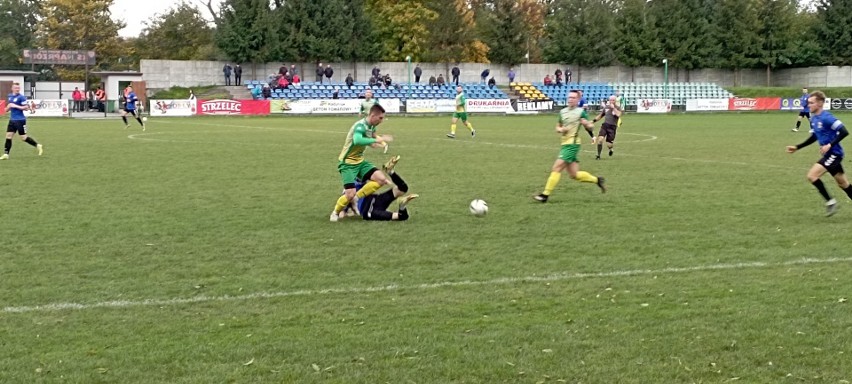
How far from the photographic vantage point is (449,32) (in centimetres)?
7069

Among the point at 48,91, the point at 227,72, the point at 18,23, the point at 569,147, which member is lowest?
the point at 569,147

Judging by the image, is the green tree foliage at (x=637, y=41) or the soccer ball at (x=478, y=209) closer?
the soccer ball at (x=478, y=209)

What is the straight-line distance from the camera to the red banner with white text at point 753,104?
2277 inches

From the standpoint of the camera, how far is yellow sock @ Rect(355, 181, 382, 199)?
482 inches

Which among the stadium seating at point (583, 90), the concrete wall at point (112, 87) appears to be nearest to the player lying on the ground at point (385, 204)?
the concrete wall at point (112, 87)

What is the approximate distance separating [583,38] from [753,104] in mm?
15204

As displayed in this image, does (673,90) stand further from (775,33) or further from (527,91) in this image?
(775,33)

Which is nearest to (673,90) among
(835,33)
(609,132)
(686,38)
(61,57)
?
(686,38)

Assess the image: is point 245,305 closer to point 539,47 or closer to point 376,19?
point 376,19

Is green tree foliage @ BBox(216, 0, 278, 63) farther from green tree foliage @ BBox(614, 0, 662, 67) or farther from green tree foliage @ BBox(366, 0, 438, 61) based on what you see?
green tree foliage @ BBox(614, 0, 662, 67)

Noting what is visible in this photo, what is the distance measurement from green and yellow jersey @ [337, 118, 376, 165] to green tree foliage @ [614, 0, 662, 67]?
61788mm

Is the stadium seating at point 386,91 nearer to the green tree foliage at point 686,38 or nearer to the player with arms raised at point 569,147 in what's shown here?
the green tree foliage at point 686,38

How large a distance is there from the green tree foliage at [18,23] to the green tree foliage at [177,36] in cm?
998

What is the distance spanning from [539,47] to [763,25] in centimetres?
2299
